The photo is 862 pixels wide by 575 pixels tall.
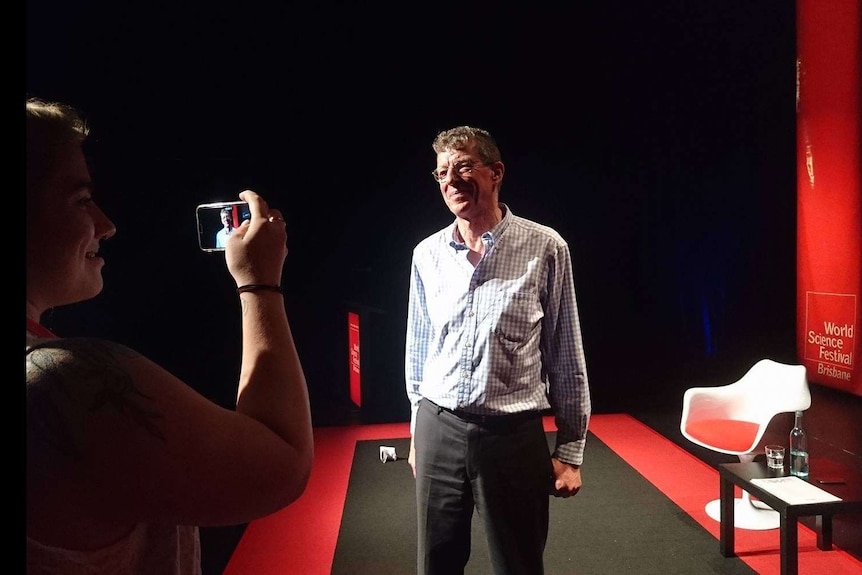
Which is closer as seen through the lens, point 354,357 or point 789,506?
point 789,506

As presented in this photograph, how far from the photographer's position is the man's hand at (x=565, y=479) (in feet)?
5.78

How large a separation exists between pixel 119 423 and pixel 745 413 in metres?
3.87

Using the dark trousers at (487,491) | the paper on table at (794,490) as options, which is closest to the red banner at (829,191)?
the paper on table at (794,490)

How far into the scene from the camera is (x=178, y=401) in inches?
20.2

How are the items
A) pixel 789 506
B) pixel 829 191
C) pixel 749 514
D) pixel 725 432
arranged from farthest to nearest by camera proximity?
pixel 829 191 → pixel 725 432 → pixel 749 514 → pixel 789 506

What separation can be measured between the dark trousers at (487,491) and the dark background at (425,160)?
317 cm

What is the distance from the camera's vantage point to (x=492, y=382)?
1694 mm

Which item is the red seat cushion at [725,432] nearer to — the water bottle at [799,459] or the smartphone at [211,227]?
the water bottle at [799,459]

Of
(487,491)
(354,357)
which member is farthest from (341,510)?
(487,491)

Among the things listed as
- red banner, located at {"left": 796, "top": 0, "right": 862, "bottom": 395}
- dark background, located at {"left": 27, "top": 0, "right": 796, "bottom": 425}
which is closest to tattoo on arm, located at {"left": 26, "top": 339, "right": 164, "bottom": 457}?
dark background, located at {"left": 27, "top": 0, "right": 796, "bottom": 425}

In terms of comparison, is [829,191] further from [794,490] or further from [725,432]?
[794,490]

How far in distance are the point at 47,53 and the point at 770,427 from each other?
5.55 m

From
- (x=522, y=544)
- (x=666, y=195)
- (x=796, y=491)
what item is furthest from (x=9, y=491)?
(x=666, y=195)

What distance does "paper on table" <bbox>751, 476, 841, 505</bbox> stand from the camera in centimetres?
224
